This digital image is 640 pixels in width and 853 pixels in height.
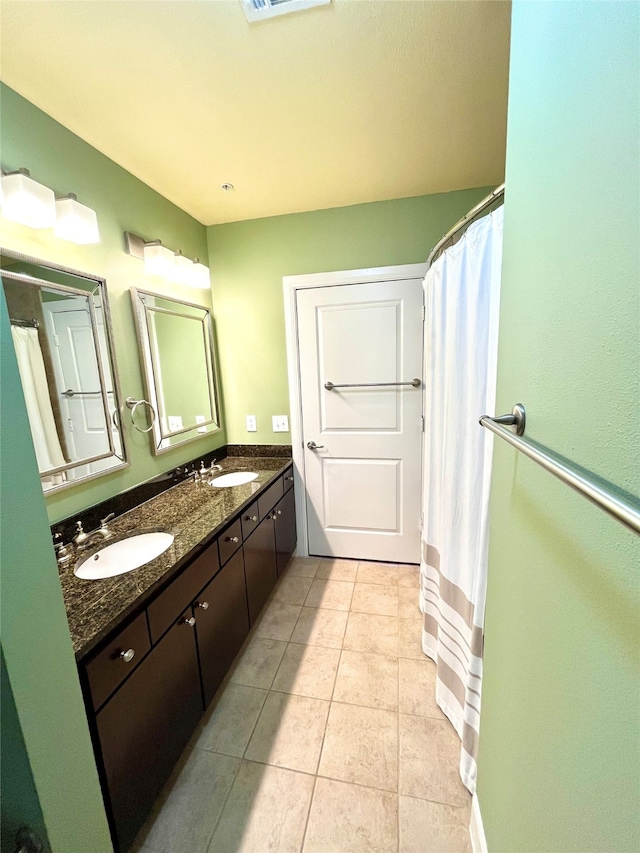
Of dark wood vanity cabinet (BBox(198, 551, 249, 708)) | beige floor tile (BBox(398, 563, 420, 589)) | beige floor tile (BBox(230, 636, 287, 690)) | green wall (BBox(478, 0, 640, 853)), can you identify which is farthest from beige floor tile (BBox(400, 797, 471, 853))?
beige floor tile (BBox(398, 563, 420, 589))

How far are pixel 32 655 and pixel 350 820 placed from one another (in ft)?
3.87

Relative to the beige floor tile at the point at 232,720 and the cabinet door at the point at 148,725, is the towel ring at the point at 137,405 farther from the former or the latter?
the beige floor tile at the point at 232,720

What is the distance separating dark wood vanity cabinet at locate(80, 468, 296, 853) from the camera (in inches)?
35.2

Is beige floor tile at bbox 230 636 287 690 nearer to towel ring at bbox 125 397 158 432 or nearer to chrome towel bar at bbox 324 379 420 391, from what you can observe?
towel ring at bbox 125 397 158 432

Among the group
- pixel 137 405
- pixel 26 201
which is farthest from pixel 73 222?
pixel 137 405

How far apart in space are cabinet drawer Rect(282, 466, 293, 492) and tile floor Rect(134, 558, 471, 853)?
85 cm

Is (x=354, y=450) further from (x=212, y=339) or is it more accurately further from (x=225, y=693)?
(x=225, y=693)

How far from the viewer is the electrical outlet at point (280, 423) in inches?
99.1

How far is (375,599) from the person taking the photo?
211 cm

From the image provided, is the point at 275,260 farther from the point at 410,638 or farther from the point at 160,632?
the point at 410,638

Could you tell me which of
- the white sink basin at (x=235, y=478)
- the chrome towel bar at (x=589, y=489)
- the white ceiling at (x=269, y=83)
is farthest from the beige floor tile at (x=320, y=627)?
the white ceiling at (x=269, y=83)

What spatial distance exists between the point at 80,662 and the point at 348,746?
108 centimetres

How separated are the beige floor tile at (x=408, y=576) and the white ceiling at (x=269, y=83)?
2521mm

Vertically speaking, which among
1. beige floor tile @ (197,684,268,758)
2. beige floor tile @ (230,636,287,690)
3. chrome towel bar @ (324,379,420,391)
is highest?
chrome towel bar @ (324,379,420,391)
